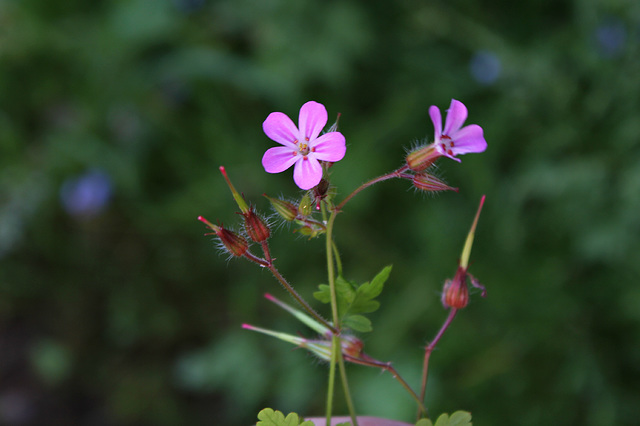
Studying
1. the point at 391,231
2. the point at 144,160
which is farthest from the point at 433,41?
the point at 144,160

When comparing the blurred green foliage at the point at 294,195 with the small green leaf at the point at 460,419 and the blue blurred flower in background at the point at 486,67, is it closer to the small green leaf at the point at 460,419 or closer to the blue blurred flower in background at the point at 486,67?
the blue blurred flower in background at the point at 486,67

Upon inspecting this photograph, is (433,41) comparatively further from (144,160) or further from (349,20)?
(144,160)

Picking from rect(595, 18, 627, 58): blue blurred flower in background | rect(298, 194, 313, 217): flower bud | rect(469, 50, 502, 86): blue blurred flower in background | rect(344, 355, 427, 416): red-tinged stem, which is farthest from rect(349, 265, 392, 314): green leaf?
rect(595, 18, 627, 58): blue blurred flower in background

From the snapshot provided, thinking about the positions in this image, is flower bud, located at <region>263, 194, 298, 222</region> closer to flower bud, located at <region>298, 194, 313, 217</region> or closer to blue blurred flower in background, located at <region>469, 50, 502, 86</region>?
flower bud, located at <region>298, 194, 313, 217</region>

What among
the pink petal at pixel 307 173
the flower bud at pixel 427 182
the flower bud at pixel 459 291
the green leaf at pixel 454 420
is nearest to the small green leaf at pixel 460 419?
the green leaf at pixel 454 420

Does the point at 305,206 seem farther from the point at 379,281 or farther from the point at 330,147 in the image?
the point at 379,281

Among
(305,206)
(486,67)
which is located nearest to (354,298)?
(305,206)

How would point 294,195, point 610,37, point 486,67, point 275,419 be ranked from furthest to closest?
point 294,195 → point 486,67 → point 610,37 → point 275,419
